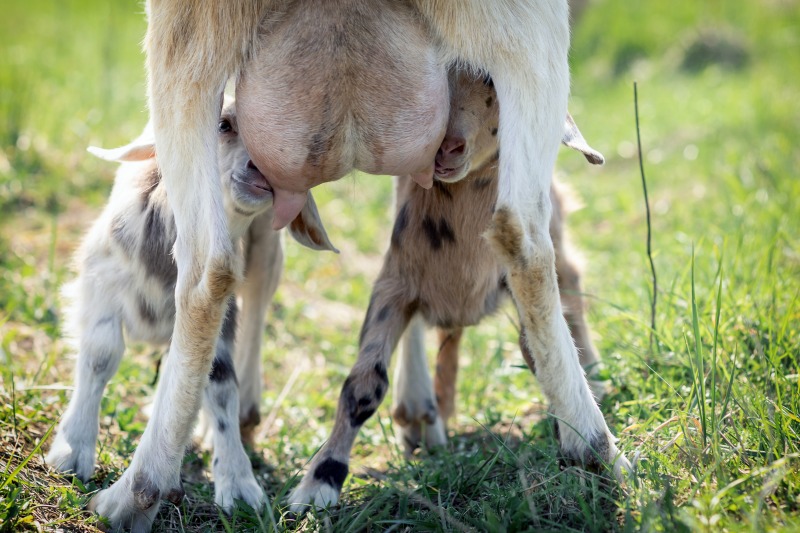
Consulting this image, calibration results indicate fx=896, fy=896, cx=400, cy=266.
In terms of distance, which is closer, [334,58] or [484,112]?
[334,58]

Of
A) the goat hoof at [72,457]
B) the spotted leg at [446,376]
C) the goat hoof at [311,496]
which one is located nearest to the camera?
the goat hoof at [311,496]

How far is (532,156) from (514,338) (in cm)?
255

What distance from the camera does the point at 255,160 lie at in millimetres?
3078

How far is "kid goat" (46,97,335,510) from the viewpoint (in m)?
3.44

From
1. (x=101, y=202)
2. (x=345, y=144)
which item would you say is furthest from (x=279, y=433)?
(x=101, y=202)

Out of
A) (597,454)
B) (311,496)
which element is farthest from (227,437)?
(597,454)

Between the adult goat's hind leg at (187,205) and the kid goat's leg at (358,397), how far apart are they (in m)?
0.51

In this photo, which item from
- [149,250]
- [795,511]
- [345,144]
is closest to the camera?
[795,511]

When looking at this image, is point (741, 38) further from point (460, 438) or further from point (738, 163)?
point (460, 438)

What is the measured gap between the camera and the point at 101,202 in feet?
21.0

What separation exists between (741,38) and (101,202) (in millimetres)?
8413

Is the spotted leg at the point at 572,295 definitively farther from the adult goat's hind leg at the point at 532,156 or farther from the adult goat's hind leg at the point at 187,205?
the adult goat's hind leg at the point at 187,205

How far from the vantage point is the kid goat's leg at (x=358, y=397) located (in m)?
3.26

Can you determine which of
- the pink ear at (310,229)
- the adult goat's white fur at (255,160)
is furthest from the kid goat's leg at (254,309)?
the adult goat's white fur at (255,160)
